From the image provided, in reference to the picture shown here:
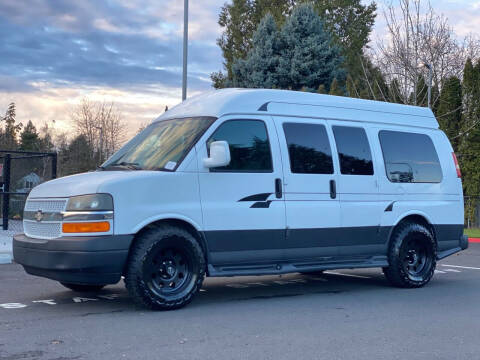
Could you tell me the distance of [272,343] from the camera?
5875 millimetres

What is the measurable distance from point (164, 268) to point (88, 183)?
119 centimetres

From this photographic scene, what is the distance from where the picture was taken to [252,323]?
266 inches

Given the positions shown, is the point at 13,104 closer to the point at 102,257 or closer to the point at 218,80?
the point at 218,80

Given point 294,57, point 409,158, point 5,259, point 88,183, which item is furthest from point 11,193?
point 294,57

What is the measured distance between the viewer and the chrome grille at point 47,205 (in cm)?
720

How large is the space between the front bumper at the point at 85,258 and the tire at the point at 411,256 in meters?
3.96

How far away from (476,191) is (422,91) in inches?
238

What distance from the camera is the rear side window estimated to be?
31.3 ft

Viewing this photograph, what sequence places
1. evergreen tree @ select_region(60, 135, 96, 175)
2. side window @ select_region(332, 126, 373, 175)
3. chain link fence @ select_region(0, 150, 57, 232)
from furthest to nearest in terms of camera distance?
evergreen tree @ select_region(60, 135, 96, 175), chain link fence @ select_region(0, 150, 57, 232), side window @ select_region(332, 126, 373, 175)

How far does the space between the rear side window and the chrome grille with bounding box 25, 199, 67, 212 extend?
4465 millimetres

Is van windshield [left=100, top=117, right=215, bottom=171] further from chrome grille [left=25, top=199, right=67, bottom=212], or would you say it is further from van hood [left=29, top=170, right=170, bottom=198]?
chrome grille [left=25, top=199, right=67, bottom=212]

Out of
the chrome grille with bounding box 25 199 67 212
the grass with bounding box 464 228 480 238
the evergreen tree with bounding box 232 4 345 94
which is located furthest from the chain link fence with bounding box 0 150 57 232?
the evergreen tree with bounding box 232 4 345 94

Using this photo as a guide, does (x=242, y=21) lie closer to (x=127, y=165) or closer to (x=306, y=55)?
(x=306, y=55)

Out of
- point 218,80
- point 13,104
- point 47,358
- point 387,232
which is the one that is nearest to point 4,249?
point 387,232
